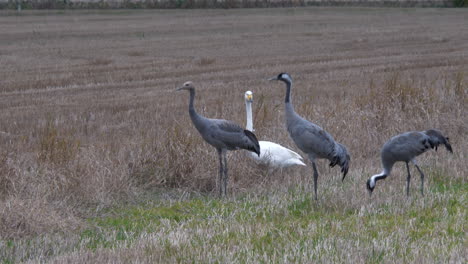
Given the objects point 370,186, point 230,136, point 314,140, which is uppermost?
point 314,140

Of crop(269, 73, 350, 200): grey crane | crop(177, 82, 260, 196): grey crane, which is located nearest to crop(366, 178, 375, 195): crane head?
crop(269, 73, 350, 200): grey crane

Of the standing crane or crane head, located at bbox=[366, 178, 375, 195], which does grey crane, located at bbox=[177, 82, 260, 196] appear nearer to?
the standing crane

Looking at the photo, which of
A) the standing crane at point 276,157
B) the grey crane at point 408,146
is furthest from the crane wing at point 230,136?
the grey crane at point 408,146

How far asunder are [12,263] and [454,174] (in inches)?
225

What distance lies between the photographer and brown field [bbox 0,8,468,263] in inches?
253

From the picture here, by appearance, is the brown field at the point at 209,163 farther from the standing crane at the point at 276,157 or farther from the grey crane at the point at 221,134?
the grey crane at the point at 221,134

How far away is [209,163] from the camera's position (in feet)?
33.0

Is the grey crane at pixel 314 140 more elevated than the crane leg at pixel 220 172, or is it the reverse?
the grey crane at pixel 314 140

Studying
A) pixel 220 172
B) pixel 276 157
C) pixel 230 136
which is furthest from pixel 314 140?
pixel 276 157

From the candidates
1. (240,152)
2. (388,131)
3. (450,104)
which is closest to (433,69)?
(450,104)

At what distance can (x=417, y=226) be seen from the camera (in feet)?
22.5

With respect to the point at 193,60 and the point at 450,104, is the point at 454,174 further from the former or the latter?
the point at 193,60

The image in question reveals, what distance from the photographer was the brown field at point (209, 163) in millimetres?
6418

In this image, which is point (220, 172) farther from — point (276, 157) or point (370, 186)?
point (370, 186)
